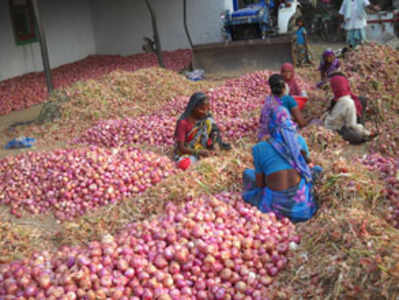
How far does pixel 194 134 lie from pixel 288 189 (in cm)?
161

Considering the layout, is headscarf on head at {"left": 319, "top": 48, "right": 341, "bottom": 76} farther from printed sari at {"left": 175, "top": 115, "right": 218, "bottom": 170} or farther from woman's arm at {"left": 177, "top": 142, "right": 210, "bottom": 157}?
woman's arm at {"left": 177, "top": 142, "right": 210, "bottom": 157}

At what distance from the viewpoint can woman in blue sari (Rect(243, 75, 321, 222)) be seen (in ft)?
9.93

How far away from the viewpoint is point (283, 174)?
9.91 ft

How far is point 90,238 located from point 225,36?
777 cm

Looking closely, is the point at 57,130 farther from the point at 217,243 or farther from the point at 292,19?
the point at 292,19

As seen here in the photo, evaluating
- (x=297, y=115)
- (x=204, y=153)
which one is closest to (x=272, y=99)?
(x=297, y=115)

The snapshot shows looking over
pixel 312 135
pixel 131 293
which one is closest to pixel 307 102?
pixel 312 135

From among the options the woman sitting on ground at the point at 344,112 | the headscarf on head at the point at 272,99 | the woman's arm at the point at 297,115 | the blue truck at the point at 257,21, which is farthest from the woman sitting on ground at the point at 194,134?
the blue truck at the point at 257,21

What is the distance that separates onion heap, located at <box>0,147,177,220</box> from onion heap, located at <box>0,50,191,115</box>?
4.33m

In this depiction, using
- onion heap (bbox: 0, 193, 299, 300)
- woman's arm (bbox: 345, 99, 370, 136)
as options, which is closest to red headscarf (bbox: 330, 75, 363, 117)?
woman's arm (bbox: 345, 99, 370, 136)

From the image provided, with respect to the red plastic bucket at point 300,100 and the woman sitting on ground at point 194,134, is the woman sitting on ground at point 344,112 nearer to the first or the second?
the red plastic bucket at point 300,100

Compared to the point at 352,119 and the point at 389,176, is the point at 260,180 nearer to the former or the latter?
the point at 389,176

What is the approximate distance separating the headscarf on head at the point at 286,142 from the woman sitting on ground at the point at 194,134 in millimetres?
1250

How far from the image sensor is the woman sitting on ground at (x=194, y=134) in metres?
4.30
